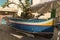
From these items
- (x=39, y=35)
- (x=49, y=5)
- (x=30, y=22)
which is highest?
(x=49, y=5)

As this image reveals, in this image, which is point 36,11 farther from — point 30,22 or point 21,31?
point 21,31

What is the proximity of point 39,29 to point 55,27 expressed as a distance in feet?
3.87

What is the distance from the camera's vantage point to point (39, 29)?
45.1ft

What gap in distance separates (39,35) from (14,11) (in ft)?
26.2

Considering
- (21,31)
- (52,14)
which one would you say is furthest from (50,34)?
(21,31)

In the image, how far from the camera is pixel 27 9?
16.0 m

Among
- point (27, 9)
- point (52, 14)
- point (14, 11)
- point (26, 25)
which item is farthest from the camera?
point (14, 11)

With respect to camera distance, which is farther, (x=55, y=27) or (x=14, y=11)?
(x=14, y=11)

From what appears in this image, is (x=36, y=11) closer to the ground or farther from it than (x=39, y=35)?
farther from it

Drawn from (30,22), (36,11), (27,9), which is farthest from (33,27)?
(27,9)

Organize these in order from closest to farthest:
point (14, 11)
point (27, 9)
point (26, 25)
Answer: point (26, 25) < point (27, 9) < point (14, 11)

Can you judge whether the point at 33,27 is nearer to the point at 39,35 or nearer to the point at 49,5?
the point at 39,35

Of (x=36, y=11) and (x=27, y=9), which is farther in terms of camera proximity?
(x=27, y=9)

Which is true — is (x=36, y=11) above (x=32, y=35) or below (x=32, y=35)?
above
